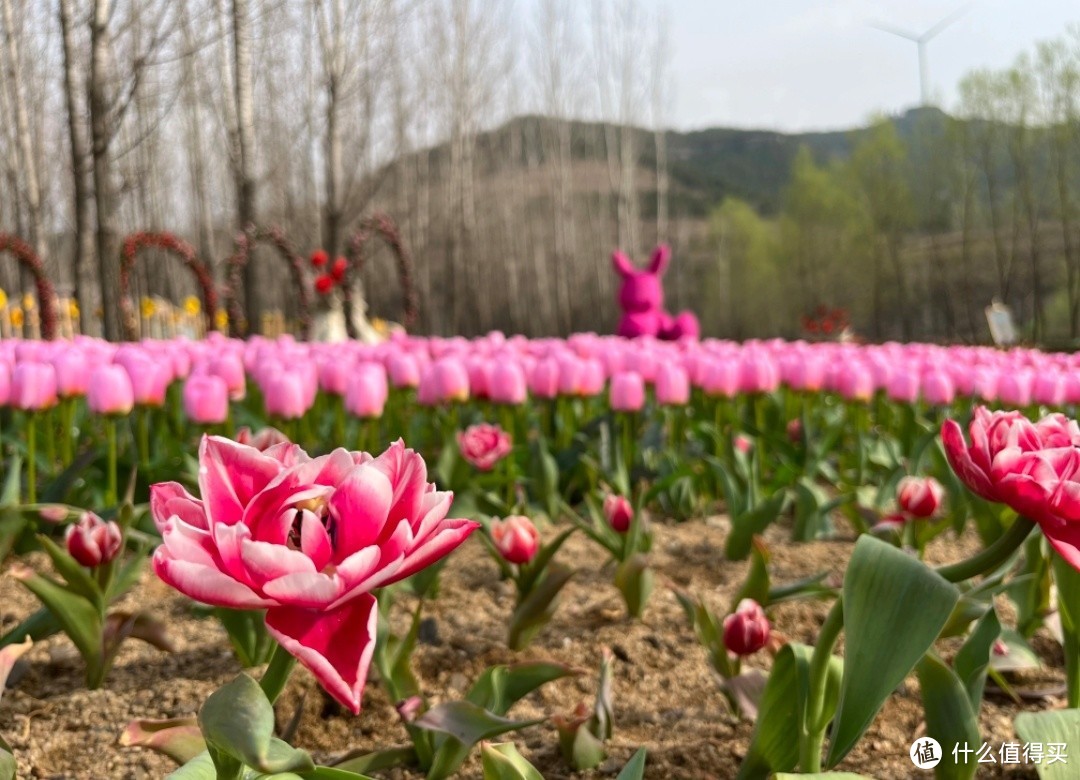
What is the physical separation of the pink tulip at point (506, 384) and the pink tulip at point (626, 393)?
25cm

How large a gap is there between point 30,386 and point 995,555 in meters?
2.17

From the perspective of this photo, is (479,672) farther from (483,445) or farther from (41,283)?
(41,283)

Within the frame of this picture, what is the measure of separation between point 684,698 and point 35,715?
0.94m

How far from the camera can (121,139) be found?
52.6 ft

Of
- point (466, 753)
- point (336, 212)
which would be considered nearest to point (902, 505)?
point (466, 753)

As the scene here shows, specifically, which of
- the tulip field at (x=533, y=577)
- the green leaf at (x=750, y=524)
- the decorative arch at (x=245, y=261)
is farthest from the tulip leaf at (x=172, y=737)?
the decorative arch at (x=245, y=261)

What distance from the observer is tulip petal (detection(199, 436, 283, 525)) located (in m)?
0.60

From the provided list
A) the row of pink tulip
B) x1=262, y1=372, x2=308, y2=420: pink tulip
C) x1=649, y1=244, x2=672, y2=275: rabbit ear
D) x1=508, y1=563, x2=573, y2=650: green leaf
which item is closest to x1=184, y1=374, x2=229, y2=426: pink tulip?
the row of pink tulip

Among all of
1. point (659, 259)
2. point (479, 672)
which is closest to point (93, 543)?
point (479, 672)

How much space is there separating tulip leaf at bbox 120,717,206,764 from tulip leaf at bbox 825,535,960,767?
60 centimetres

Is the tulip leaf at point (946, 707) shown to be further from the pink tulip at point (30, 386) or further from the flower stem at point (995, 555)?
the pink tulip at point (30, 386)

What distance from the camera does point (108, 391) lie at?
2.24 m

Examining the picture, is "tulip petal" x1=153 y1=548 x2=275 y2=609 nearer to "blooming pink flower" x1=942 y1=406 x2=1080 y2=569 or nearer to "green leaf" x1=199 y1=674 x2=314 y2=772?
"green leaf" x1=199 y1=674 x2=314 y2=772

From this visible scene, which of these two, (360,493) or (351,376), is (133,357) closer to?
(351,376)
